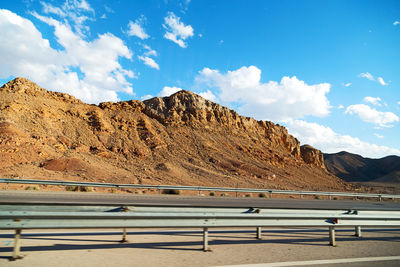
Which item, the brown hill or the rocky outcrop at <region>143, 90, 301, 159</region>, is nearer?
the brown hill

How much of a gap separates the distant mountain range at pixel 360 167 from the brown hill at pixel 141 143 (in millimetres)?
44025

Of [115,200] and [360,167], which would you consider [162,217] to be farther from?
[360,167]

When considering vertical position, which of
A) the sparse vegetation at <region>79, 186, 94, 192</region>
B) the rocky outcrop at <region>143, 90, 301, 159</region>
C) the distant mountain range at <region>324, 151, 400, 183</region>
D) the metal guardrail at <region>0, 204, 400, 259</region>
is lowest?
the sparse vegetation at <region>79, 186, 94, 192</region>

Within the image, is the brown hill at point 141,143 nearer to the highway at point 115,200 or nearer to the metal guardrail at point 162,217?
the highway at point 115,200

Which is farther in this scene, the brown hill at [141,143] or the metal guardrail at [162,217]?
the brown hill at [141,143]

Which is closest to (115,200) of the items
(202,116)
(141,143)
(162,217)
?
(162,217)

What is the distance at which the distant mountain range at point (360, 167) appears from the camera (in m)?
89.5

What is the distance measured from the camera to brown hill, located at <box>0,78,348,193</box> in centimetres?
2992

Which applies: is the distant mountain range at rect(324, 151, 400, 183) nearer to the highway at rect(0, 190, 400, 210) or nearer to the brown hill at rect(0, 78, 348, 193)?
the brown hill at rect(0, 78, 348, 193)

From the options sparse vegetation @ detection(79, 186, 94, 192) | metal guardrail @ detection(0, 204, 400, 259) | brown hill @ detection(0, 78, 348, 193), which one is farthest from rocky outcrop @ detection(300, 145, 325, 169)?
metal guardrail @ detection(0, 204, 400, 259)

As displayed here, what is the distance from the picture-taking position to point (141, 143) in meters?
43.5

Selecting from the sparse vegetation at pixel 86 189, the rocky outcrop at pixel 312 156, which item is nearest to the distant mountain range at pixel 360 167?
the rocky outcrop at pixel 312 156

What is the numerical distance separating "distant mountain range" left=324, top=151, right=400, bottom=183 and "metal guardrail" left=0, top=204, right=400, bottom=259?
92.9 m

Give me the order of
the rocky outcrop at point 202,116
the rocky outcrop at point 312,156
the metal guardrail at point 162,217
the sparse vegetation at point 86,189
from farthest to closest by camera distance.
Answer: the rocky outcrop at point 312,156
the rocky outcrop at point 202,116
the sparse vegetation at point 86,189
the metal guardrail at point 162,217
